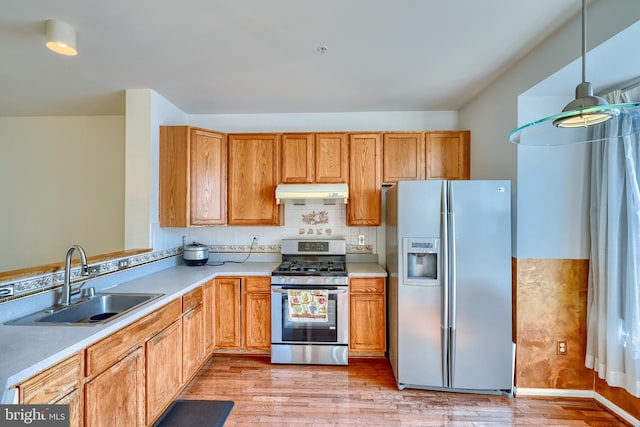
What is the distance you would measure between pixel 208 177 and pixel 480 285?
2848 mm

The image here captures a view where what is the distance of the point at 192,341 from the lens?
2.34 meters

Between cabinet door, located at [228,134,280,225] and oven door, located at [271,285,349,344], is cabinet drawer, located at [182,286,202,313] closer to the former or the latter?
oven door, located at [271,285,349,344]

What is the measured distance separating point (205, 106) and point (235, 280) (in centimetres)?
203

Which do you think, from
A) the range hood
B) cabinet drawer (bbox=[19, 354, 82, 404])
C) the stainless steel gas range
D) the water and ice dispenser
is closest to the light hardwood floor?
the stainless steel gas range

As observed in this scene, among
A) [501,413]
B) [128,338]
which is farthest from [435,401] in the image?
[128,338]

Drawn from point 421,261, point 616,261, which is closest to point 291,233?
point 421,261

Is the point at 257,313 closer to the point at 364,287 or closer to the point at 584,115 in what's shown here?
the point at 364,287

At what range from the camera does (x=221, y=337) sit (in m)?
2.79

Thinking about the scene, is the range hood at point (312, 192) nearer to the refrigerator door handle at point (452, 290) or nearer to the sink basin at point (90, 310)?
the refrigerator door handle at point (452, 290)

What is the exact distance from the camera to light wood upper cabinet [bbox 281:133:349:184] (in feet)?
10.0

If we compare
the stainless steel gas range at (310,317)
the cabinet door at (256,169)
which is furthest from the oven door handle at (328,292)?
the cabinet door at (256,169)

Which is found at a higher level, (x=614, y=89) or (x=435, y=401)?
(x=614, y=89)

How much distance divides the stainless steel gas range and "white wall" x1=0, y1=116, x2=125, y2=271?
90.9 inches

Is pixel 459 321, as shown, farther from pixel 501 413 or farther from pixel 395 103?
pixel 395 103
